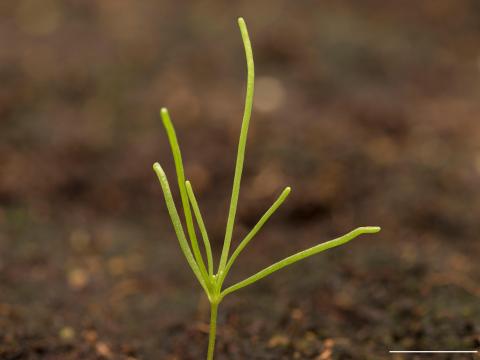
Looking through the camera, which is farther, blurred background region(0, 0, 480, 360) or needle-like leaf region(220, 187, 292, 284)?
blurred background region(0, 0, 480, 360)

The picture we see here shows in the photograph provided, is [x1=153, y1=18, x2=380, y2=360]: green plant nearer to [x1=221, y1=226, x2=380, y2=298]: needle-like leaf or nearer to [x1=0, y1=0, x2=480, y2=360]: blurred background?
[x1=221, y1=226, x2=380, y2=298]: needle-like leaf

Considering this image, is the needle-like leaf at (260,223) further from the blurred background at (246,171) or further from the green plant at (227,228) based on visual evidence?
the blurred background at (246,171)

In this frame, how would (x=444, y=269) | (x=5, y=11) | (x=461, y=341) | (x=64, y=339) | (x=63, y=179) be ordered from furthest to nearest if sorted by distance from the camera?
1. (x=5, y=11)
2. (x=63, y=179)
3. (x=444, y=269)
4. (x=64, y=339)
5. (x=461, y=341)

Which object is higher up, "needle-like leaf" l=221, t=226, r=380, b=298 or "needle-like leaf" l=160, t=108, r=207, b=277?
"needle-like leaf" l=160, t=108, r=207, b=277

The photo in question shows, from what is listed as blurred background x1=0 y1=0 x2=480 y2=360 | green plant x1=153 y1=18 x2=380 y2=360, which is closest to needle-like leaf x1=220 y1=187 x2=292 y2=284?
green plant x1=153 y1=18 x2=380 y2=360

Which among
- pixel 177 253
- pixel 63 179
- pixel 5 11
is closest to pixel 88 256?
pixel 177 253

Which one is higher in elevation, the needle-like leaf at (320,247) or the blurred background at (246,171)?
the blurred background at (246,171)

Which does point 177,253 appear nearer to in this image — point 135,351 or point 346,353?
point 135,351

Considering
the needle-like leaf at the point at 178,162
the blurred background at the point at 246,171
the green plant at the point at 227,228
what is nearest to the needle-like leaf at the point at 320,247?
the green plant at the point at 227,228

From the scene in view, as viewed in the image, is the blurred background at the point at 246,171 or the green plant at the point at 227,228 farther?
the blurred background at the point at 246,171
